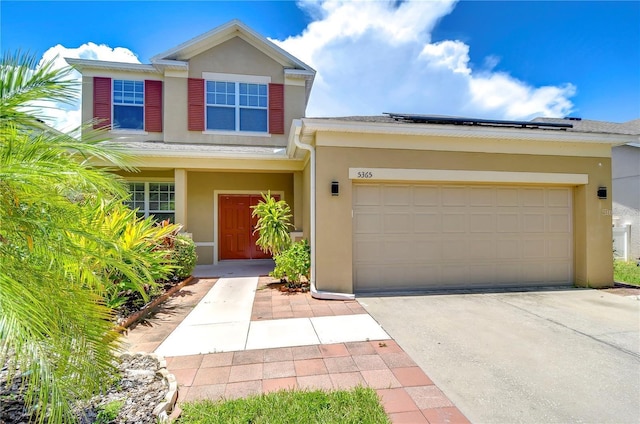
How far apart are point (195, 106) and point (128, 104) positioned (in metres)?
2.24

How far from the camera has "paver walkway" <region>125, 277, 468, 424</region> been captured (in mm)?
2691

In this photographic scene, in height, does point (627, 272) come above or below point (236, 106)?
below

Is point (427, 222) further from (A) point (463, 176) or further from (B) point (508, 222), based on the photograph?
(B) point (508, 222)

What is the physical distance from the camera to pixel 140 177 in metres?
9.16

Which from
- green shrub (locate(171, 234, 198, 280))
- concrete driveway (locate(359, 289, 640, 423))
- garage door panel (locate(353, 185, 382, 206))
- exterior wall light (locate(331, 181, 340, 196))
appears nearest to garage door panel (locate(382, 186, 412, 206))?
garage door panel (locate(353, 185, 382, 206))

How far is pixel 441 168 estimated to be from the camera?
6199mm

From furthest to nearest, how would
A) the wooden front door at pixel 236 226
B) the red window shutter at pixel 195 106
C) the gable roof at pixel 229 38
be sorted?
1. the wooden front door at pixel 236 226
2. the red window shutter at pixel 195 106
3. the gable roof at pixel 229 38

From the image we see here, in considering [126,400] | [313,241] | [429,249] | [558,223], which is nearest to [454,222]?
[429,249]

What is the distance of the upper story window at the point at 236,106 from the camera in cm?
979

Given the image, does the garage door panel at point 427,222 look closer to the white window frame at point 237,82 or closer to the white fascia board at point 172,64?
the white window frame at point 237,82

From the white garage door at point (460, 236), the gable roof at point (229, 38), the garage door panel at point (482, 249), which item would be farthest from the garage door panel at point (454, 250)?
the gable roof at point (229, 38)

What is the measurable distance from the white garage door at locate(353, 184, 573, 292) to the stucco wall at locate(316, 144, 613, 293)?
30 centimetres

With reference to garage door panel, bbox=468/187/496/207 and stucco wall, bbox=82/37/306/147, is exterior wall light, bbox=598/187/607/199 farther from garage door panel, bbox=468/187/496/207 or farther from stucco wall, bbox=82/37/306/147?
stucco wall, bbox=82/37/306/147

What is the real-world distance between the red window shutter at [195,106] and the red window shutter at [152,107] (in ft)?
3.37
